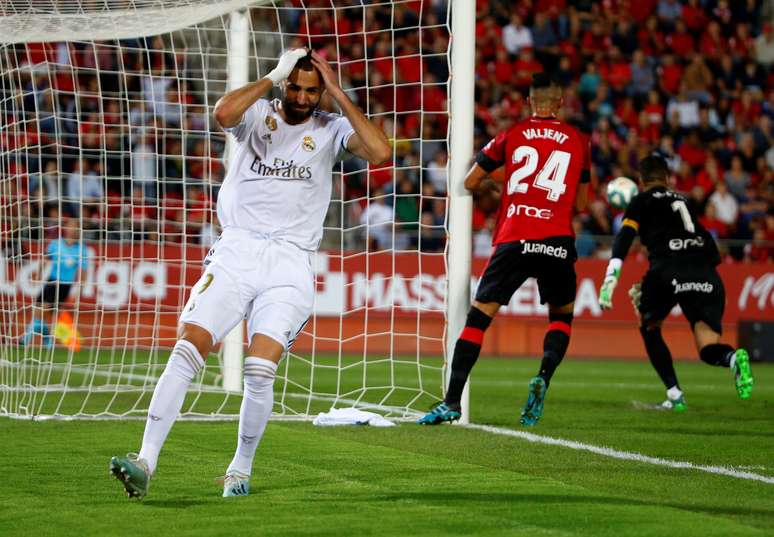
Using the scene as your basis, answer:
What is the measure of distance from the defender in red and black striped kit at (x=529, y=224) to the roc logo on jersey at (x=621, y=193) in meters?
2.05

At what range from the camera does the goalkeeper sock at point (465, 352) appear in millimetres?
8547

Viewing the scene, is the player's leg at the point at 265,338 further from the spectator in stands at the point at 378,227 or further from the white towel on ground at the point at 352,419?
the spectator in stands at the point at 378,227

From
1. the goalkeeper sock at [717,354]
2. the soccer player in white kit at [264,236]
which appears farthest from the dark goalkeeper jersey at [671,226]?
the soccer player in white kit at [264,236]

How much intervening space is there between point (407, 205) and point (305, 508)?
1345cm

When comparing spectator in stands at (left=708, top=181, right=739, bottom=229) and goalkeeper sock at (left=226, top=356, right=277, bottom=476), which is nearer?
goalkeeper sock at (left=226, top=356, right=277, bottom=476)

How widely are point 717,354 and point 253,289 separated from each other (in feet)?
16.5

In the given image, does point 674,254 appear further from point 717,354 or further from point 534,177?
point 534,177

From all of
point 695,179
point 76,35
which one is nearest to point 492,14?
point 695,179

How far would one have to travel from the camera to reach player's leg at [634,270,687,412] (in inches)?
403

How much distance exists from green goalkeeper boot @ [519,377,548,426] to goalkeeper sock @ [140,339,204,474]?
3.47 m

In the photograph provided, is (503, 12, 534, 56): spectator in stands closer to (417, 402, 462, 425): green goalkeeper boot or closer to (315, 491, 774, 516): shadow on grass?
(417, 402, 462, 425): green goalkeeper boot

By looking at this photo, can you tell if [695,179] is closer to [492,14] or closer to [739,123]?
[739,123]

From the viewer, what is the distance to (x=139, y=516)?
200 inches

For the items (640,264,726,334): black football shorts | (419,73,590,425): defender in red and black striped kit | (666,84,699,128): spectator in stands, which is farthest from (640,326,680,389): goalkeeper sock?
(666,84,699,128): spectator in stands
